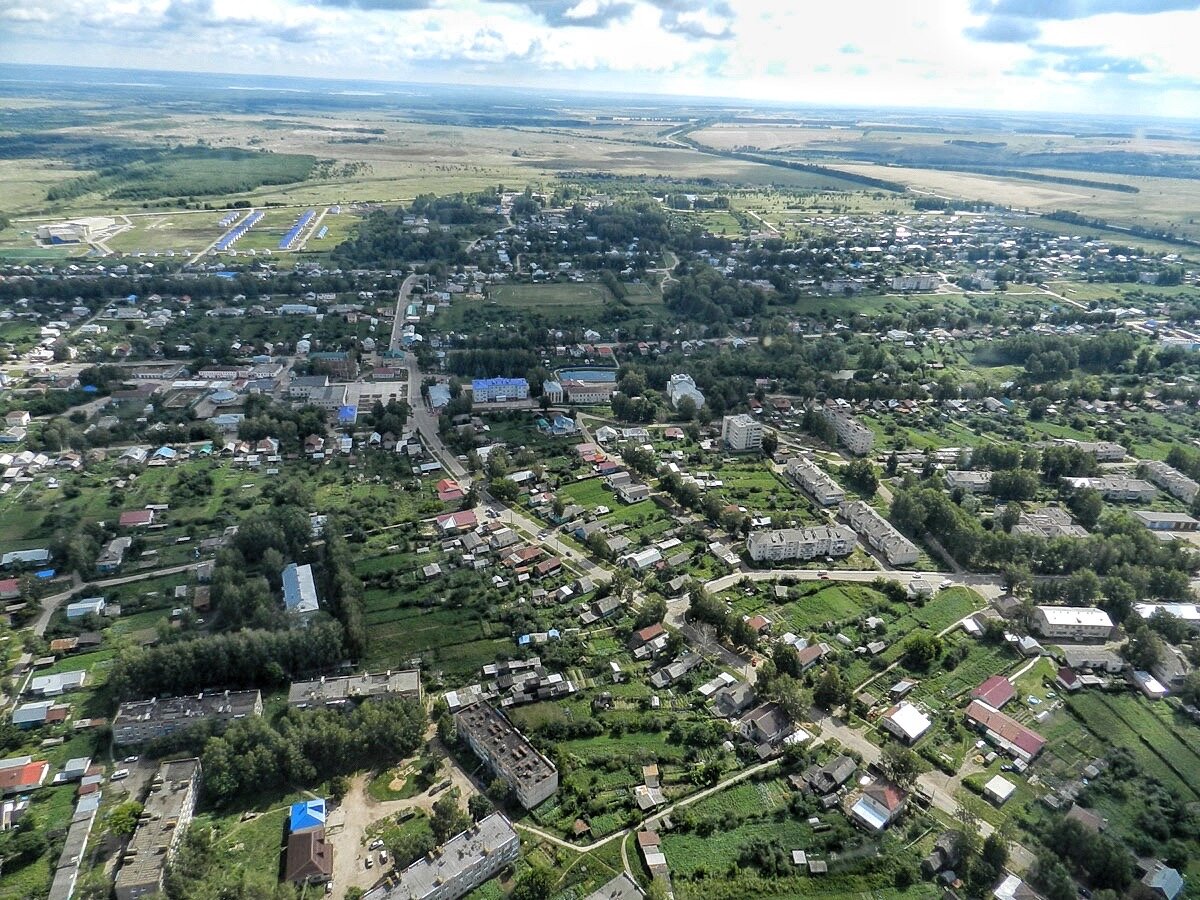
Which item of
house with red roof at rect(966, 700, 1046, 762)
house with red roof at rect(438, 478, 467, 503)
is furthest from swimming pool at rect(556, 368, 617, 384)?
house with red roof at rect(966, 700, 1046, 762)

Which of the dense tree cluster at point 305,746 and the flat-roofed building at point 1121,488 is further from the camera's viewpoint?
the flat-roofed building at point 1121,488

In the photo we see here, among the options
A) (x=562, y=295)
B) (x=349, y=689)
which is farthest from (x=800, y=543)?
(x=562, y=295)

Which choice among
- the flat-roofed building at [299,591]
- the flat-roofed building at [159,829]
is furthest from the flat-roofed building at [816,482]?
the flat-roofed building at [159,829]

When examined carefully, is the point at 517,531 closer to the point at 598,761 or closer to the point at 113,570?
the point at 598,761

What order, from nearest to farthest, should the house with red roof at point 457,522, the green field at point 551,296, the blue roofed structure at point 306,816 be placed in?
the blue roofed structure at point 306,816
the house with red roof at point 457,522
the green field at point 551,296

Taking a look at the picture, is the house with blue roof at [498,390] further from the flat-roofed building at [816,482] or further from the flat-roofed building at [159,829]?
the flat-roofed building at [159,829]

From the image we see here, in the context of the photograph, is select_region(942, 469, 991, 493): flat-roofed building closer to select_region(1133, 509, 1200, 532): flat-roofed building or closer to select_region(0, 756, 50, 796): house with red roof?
select_region(1133, 509, 1200, 532): flat-roofed building
